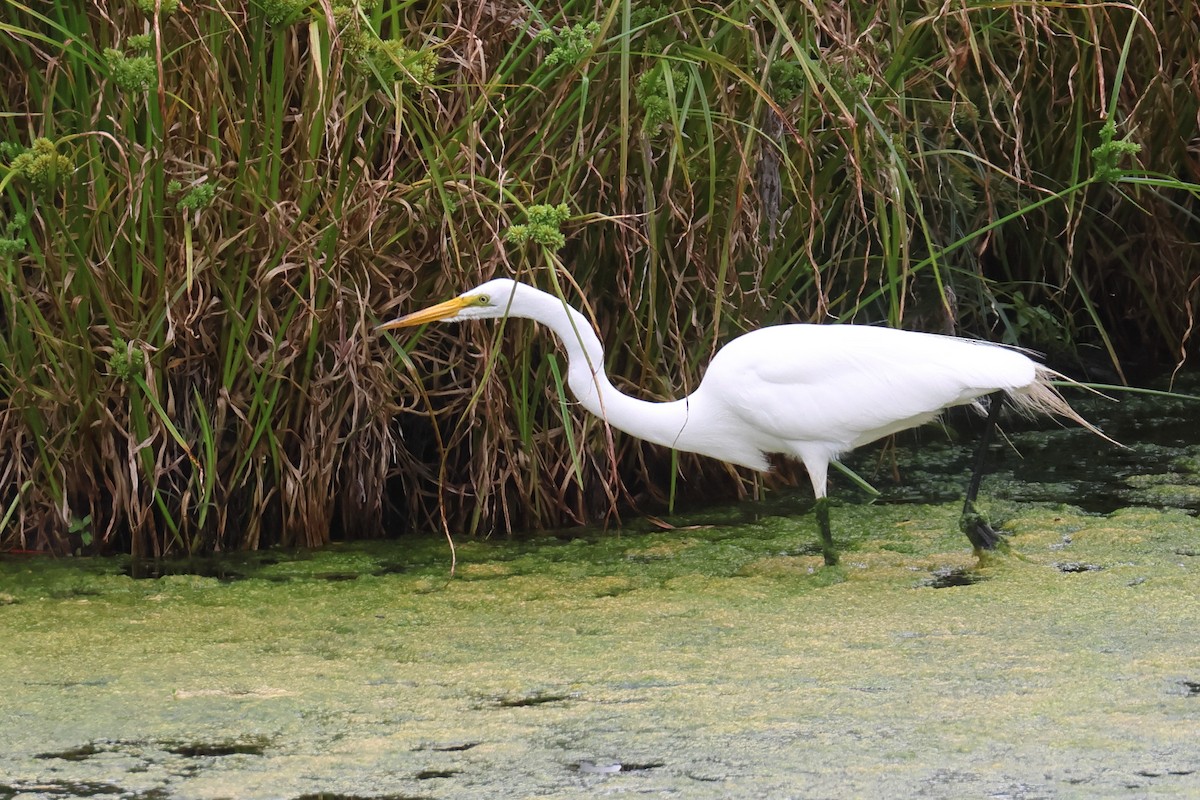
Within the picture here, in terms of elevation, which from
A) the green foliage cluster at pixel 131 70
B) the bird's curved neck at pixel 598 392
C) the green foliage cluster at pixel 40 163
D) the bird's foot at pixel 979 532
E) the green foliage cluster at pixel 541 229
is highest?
the green foliage cluster at pixel 131 70

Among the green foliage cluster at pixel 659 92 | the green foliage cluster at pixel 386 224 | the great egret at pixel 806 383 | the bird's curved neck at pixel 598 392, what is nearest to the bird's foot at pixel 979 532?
the great egret at pixel 806 383

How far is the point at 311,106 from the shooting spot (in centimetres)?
325

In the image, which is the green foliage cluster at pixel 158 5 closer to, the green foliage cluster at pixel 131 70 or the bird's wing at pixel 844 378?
the green foliage cluster at pixel 131 70

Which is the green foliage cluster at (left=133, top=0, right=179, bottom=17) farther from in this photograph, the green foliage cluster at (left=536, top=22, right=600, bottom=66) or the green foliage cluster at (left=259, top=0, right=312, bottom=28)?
the green foliage cluster at (left=536, top=22, right=600, bottom=66)

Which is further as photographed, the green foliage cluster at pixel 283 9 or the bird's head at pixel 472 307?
the bird's head at pixel 472 307

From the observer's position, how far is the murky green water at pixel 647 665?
2.17m

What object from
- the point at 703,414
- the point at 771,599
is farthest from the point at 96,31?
the point at 771,599

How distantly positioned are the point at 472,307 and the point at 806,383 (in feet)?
2.51

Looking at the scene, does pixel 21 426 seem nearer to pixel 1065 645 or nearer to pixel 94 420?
pixel 94 420

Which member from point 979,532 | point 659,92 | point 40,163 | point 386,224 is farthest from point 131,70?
point 979,532

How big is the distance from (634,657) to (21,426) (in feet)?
5.03

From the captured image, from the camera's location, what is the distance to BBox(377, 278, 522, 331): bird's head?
3299 mm

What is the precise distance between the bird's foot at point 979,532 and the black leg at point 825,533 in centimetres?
29

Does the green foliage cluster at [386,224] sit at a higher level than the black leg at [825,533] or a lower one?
higher
